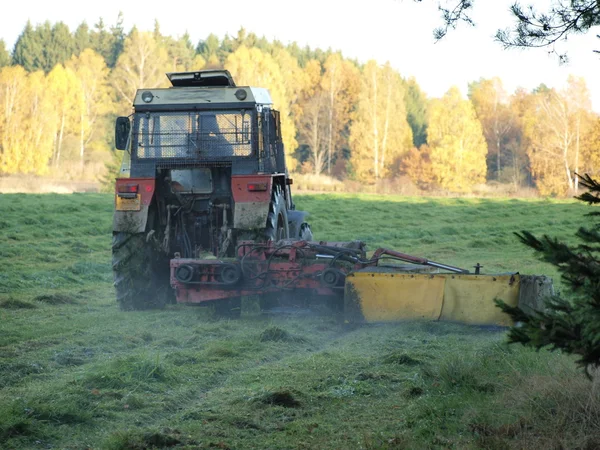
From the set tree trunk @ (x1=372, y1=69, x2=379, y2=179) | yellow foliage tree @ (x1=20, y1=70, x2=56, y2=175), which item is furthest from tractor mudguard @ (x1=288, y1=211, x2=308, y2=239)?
tree trunk @ (x1=372, y1=69, x2=379, y2=179)

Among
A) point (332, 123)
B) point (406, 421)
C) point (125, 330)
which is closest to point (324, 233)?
point (125, 330)

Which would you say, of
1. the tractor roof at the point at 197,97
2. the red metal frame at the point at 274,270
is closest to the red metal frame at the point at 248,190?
the red metal frame at the point at 274,270

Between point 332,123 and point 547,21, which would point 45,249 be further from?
point 332,123

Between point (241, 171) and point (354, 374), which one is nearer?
point (354, 374)

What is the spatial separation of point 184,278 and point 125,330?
3.41 ft

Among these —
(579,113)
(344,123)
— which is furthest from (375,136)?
(579,113)

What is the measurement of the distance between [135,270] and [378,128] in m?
52.1

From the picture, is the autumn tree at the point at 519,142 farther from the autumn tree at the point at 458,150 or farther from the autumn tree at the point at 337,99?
the autumn tree at the point at 337,99

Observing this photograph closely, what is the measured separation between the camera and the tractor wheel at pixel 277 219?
10.6 m

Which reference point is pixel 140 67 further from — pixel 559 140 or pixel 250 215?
pixel 250 215

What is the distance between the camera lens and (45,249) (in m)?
17.0

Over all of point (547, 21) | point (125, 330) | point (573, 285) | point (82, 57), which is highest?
point (82, 57)

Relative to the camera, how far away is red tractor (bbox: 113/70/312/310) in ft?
34.8

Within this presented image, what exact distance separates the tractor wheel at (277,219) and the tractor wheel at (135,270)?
1548 mm
